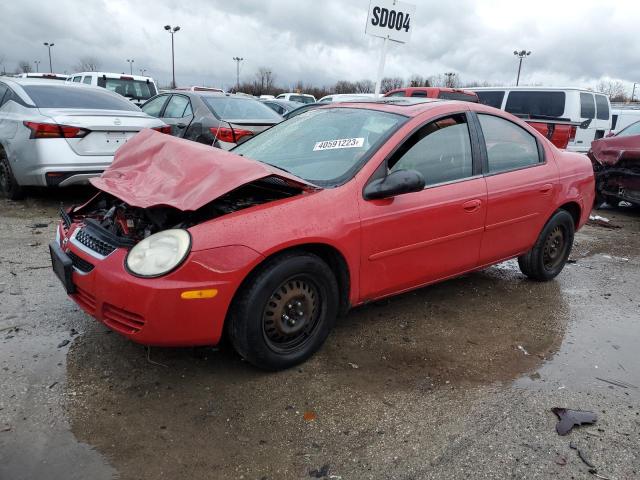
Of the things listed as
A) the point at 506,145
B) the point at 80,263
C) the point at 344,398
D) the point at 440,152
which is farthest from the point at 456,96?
the point at 80,263

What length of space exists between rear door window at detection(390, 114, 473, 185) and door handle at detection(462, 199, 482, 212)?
0.62 ft

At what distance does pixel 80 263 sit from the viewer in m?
2.89

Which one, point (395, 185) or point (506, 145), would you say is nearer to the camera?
point (395, 185)

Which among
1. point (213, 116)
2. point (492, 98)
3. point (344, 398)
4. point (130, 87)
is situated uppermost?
point (492, 98)

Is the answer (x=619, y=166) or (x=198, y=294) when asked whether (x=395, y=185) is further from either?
(x=619, y=166)

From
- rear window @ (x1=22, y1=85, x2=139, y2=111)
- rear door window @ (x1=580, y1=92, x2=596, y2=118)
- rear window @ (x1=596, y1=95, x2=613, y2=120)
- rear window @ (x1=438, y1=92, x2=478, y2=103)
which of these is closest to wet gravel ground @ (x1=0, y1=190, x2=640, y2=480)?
rear window @ (x1=22, y1=85, x2=139, y2=111)

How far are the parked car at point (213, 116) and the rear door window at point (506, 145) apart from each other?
3770mm

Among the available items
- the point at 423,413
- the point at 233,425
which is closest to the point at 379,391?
the point at 423,413

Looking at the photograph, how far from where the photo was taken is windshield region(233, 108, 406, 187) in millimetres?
3247

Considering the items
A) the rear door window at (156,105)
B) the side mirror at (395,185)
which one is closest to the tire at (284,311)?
the side mirror at (395,185)

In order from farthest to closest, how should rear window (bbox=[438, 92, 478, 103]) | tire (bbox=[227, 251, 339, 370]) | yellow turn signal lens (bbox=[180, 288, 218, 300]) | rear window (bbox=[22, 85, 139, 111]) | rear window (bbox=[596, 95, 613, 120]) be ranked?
rear window (bbox=[596, 95, 613, 120])
rear window (bbox=[438, 92, 478, 103])
rear window (bbox=[22, 85, 139, 111])
tire (bbox=[227, 251, 339, 370])
yellow turn signal lens (bbox=[180, 288, 218, 300])

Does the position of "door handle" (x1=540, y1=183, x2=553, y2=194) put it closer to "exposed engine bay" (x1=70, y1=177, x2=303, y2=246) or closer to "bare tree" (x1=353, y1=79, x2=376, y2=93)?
"exposed engine bay" (x1=70, y1=177, x2=303, y2=246)

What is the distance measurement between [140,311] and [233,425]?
0.71 m

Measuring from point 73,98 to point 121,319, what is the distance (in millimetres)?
4873
